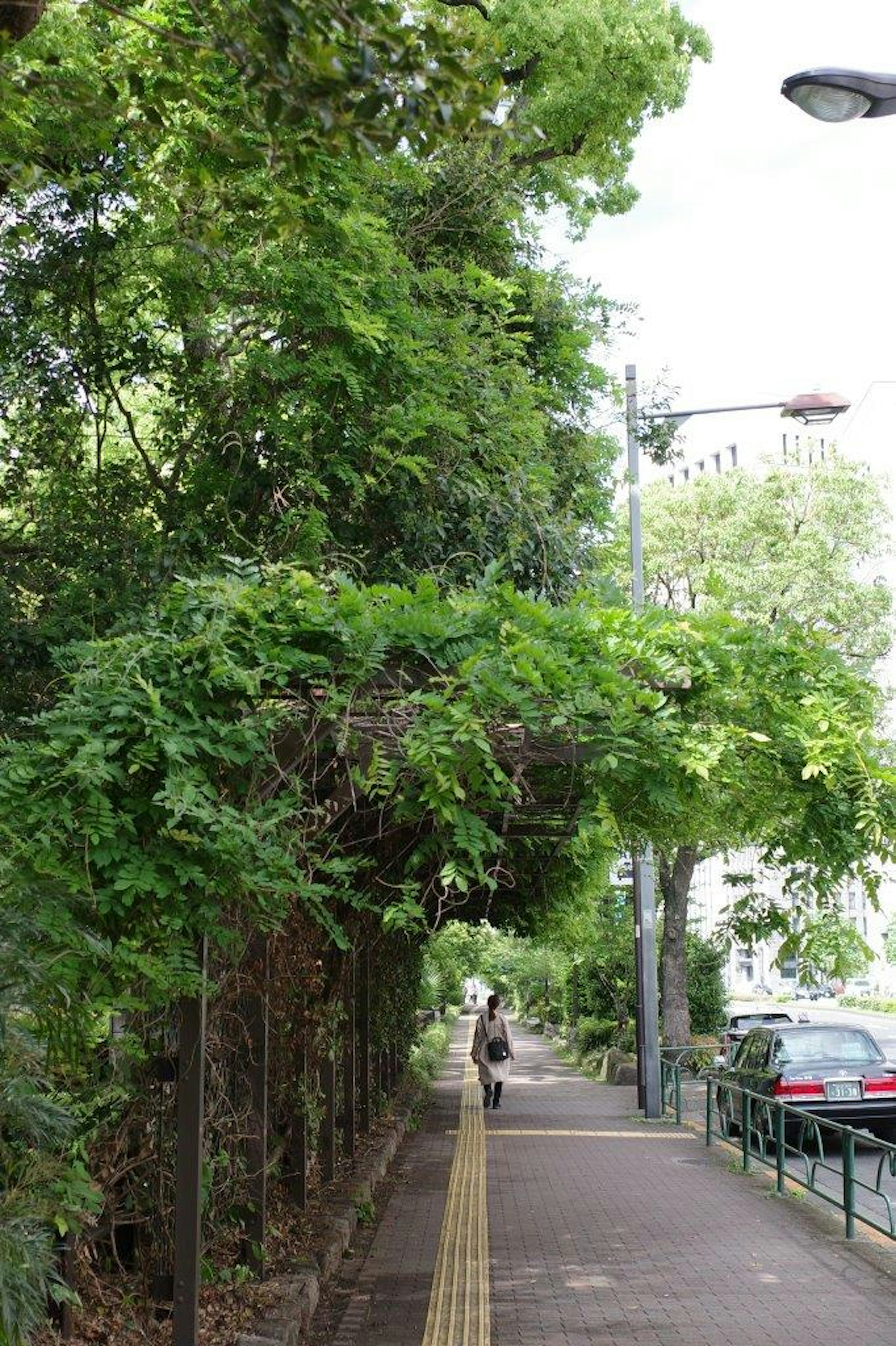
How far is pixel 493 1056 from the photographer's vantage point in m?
22.7

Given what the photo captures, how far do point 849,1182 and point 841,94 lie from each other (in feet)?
25.7

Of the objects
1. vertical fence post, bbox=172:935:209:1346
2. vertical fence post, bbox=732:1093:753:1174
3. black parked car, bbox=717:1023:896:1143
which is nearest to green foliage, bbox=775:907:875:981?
vertical fence post, bbox=172:935:209:1346

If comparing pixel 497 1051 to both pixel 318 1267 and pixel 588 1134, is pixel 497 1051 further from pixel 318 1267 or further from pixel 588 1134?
pixel 318 1267

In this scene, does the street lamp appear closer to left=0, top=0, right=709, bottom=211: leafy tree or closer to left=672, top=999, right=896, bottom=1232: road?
left=0, top=0, right=709, bottom=211: leafy tree

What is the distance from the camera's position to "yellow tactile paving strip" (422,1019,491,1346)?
829 centimetres

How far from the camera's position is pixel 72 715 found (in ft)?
19.2

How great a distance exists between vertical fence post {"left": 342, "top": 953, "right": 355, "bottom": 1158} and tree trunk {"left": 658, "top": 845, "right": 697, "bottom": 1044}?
1367 centimetres

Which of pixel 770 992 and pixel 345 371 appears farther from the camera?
pixel 770 992

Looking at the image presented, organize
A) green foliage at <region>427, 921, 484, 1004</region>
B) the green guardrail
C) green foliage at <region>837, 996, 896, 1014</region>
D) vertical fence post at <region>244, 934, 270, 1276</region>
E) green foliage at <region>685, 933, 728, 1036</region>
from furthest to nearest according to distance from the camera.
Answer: green foliage at <region>837, 996, 896, 1014</region>, green foliage at <region>685, 933, 728, 1036</region>, green foliage at <region>427, 921, 484, 1004</region>, the green guardrail, vertical fence post at <region>244, 934, 270, 1276</region>

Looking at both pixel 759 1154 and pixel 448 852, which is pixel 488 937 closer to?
pixel 759 1154

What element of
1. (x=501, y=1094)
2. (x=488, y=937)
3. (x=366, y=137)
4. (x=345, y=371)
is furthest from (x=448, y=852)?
(x=488, y=937)

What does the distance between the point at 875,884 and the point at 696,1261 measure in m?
4.34

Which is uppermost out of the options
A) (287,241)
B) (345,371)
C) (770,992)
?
(287,241)

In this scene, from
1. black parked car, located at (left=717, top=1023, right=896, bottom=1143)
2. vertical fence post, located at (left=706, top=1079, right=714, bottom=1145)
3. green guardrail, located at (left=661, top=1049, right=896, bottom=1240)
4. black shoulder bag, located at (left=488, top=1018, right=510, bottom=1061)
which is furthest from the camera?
black shoulder bag, located at (left=488, top=1018, right=510, bottom=1061)
